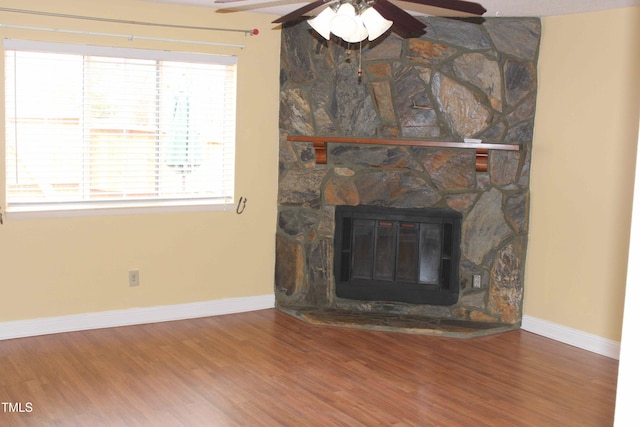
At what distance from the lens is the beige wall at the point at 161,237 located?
445 centimetres

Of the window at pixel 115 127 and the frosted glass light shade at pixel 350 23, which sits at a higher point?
the frosted glass light shade at pixel 350 23

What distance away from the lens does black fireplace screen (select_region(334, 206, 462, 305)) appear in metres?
5.18

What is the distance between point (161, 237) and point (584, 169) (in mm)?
2983

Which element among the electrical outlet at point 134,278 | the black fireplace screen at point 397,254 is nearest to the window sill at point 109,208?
the electrical outlet at point 134,278

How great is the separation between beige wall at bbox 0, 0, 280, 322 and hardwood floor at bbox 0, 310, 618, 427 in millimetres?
288

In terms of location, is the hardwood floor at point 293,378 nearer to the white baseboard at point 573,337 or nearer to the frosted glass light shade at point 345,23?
the white baseboard at point 573,337

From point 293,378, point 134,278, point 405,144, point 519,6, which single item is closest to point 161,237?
point 134,278

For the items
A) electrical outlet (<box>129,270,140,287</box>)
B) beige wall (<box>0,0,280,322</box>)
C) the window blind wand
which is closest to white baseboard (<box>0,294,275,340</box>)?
beige wall (<box>0,0,280,322</box>)

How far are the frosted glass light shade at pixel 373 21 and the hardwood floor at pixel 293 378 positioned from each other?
1.87m

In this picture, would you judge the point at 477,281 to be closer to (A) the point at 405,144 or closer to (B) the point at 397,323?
(B) the point at 397,323

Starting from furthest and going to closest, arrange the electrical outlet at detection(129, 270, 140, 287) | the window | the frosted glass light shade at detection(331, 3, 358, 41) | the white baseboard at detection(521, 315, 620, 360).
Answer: the electrical outlet at detection(129, 270, 140, 287)
the white baseboard at detection(521, 315, 620, 360)
the window
the frosted glass light shade at detection(331, 3, 358, 41)

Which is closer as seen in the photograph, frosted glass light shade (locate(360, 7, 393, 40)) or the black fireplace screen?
frosted glass light shade (locate(360, 7, 393, 40))

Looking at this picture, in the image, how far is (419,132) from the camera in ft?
16.6

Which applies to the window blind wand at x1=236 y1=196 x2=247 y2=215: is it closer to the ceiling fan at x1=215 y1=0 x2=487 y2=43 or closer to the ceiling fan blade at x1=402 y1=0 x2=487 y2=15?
the ceiling fan at x1=215 y1=0 x2=487 y2=43
